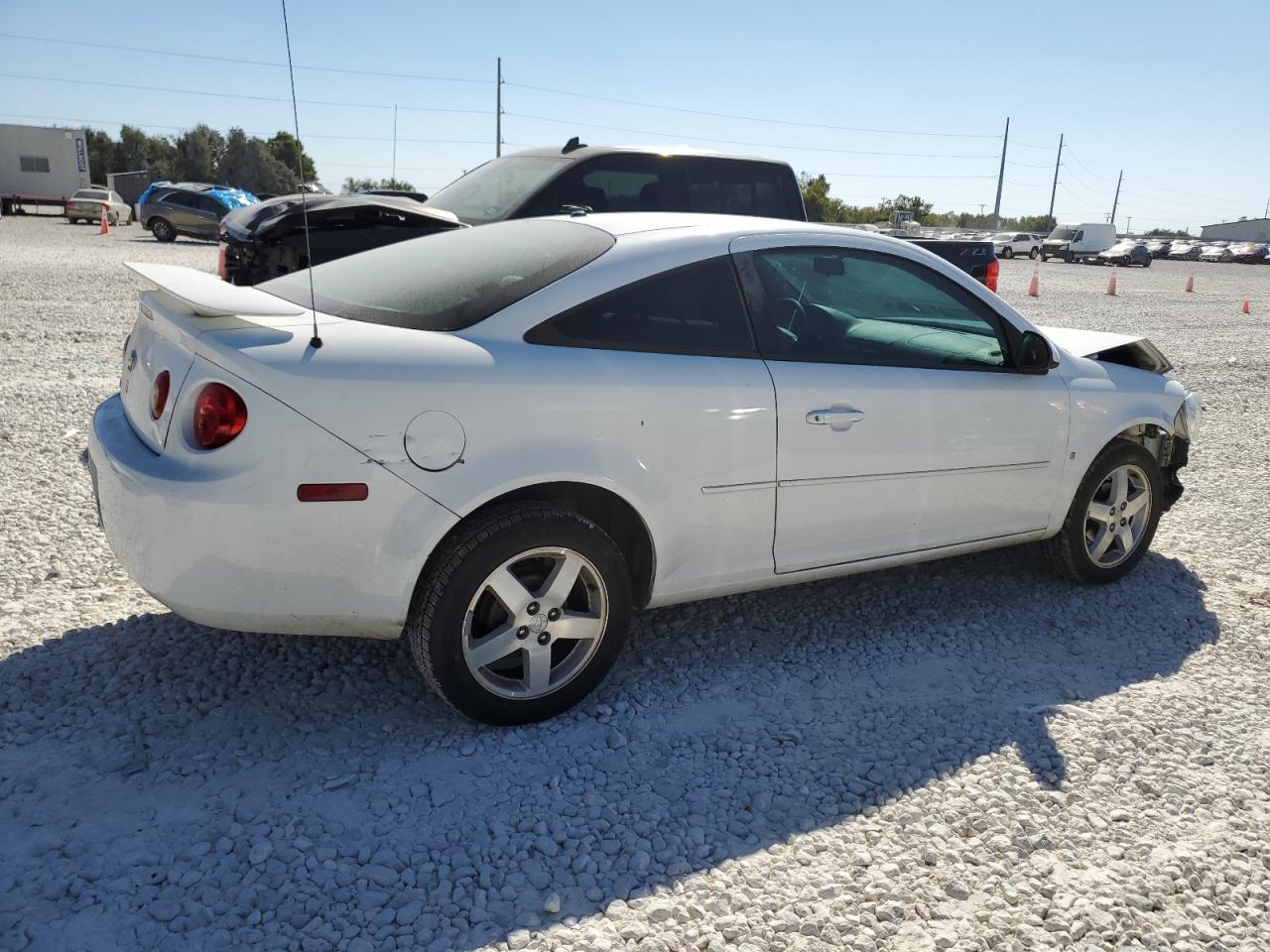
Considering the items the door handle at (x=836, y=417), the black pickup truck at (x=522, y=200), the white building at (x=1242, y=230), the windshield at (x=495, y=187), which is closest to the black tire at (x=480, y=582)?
the door handle at (x=836, y=417)

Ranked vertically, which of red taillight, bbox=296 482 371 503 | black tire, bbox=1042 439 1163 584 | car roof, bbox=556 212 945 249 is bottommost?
black tire, bbox=1042 439 1163 584

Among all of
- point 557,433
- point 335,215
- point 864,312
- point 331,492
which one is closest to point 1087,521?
point 864,312

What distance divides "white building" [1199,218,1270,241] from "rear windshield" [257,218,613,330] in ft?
344

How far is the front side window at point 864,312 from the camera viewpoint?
358cm

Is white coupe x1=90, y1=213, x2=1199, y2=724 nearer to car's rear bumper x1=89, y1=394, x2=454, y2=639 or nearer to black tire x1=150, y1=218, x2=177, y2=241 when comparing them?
car's rear bumper x1=89, y1=394, x2=454, y2=639

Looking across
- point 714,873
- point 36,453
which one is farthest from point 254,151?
point 714,873

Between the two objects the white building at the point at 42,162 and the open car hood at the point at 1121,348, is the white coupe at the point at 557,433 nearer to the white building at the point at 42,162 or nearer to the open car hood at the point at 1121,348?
the open car hood at the point at 1121,348

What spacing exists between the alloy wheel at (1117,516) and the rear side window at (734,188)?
396 centimetres

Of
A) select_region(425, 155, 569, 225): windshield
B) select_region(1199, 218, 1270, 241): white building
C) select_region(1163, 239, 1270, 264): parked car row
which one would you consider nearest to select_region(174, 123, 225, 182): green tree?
select_region(1163, 239, 1270, 264): parked car row

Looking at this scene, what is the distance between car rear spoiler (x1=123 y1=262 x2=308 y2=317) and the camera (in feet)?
9.53

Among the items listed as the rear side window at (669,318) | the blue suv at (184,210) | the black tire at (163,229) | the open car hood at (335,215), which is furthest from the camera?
the black tire at (163,229)

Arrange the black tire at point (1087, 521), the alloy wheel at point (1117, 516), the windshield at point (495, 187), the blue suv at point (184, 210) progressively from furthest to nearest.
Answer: the blue suv at point (184, 210) < the windshield at point (495, 187) < the alloy wheel at point (1117, 516) < the black tire at point (1087, 521)

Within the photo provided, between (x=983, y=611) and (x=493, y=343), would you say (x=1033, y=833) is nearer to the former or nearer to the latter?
(x=983, y=611)

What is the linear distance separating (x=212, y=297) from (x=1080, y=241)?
49.6 metres
